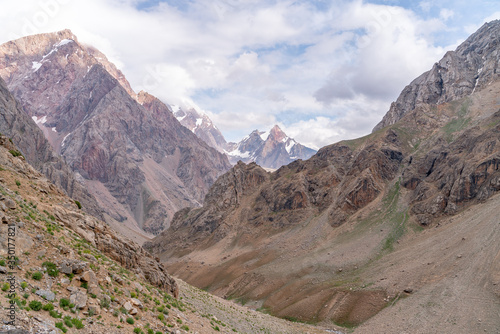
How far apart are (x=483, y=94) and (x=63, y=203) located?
573ft

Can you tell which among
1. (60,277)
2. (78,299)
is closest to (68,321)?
(78,299)

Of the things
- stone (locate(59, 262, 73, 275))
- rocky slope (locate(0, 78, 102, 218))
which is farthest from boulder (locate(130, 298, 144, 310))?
rocky slope (locate(0, 78, 102, 218))

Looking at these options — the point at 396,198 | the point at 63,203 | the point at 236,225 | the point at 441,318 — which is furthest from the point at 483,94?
the point at 63,203

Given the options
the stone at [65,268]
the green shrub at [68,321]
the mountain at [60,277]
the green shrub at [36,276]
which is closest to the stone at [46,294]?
the mountain at [60,277]

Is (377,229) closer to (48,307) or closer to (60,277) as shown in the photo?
(60,277)

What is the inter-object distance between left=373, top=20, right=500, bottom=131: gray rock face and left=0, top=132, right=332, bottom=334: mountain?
173m

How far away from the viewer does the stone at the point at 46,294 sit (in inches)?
573

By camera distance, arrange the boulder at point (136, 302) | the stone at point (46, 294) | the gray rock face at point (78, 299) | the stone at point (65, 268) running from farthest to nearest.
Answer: the boulder at point (136, 302) → the stone at point (65, 268) → the gray rock face at point (78, 299) → the stone at point (46, 294)

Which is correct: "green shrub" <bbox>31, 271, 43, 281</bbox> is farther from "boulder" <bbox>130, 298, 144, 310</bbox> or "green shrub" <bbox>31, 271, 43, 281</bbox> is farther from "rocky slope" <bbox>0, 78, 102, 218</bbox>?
"rocky slope" <bbox>0, 78, 102, 218</bbox>

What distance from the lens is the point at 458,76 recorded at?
167 m

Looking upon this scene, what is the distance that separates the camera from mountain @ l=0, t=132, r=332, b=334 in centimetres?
1372

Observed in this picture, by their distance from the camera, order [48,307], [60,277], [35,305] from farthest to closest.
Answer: [60,277] → [48,307] → [35,305]

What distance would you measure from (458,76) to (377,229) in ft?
400

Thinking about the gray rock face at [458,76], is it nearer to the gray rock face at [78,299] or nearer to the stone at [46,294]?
the gray rock face at [78,299]
